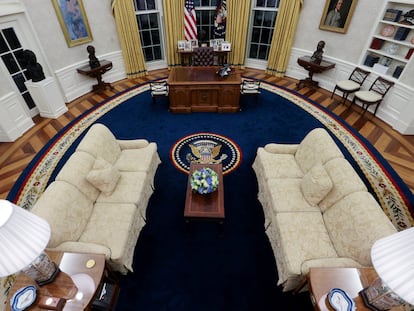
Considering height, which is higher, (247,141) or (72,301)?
(72,301)

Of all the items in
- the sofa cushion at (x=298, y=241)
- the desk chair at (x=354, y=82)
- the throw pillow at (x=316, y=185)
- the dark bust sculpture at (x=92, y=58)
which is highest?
the dark bust sculpture at (x=92, y=58)

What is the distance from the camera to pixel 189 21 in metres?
7.20

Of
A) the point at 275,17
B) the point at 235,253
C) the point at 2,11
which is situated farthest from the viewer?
the point at 275,17

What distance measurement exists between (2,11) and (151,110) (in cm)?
330

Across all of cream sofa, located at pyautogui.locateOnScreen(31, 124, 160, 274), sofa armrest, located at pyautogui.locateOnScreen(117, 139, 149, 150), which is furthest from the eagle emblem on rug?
cream sofa, located at pyautogui.locateOnScreen(31, 124, 160, 274)

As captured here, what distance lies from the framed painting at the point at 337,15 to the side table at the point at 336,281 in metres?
5.95

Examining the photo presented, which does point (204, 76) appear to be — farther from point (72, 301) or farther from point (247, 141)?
point (72, 301)

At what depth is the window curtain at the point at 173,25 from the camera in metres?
6.88

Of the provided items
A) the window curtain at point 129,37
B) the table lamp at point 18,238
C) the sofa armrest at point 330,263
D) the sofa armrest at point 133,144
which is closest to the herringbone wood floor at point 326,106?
the window curtain at point 129,37

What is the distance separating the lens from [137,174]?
3.43m

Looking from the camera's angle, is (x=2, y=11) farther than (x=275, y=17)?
No

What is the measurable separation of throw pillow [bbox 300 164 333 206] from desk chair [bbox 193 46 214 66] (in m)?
5.31

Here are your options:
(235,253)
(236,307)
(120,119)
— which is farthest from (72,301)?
(120,119)

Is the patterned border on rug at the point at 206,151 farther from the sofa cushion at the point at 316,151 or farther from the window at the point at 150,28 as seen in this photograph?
the window at the point at 150,28
